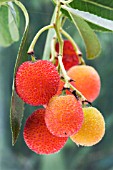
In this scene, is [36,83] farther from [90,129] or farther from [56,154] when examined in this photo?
[56,154]

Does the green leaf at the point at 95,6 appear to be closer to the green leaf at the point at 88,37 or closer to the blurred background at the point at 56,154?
the green leaf at the point at 88,37

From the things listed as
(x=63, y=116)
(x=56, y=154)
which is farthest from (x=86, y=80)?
(x=56, y=154)

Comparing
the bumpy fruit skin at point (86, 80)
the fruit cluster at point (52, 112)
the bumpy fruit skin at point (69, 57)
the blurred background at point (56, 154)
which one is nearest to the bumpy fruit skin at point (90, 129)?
the fruit cluster at point (52, 112)

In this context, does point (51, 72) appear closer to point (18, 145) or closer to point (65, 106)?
point (65, 106)

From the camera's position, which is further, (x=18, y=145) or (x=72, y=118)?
(x=18, y=145)

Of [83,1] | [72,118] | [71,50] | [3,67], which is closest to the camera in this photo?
[72,118]

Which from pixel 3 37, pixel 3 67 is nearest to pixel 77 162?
pixel 3 67
